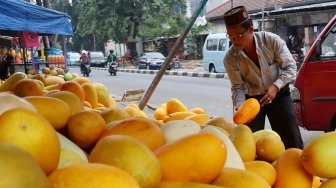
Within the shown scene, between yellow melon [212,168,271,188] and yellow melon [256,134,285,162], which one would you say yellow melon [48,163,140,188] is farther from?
yellow melon [256,134,285,162]

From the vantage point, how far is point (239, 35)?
294 centimetres

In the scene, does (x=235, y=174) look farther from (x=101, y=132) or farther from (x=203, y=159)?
(x=101, y=132)

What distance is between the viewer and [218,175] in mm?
1179

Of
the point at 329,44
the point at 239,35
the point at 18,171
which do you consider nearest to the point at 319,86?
the point at 329,44

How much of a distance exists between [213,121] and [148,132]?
0.60 m

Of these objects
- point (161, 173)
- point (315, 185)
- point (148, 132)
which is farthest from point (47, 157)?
point (315, 185)

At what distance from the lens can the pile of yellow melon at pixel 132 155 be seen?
88cm

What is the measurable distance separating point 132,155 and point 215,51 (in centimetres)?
1841

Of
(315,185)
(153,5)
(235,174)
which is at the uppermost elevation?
(153,5)

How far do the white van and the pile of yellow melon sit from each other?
17306 mm

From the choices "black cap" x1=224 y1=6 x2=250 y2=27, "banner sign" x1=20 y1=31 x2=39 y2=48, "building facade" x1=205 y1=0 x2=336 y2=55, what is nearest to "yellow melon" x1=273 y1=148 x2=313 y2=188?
"black cap" x1=224 y1=6 x2=250 y2=27

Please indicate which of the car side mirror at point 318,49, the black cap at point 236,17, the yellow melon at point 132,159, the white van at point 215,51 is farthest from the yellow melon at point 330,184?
the white van at point 215,51

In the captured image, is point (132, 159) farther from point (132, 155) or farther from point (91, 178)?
point (91, 178)

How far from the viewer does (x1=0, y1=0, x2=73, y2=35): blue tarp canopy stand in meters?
5.40
